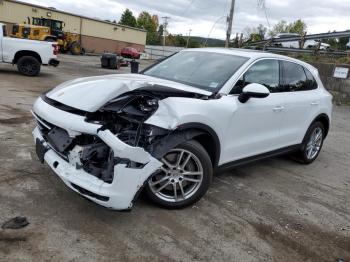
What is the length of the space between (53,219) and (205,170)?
1552mm

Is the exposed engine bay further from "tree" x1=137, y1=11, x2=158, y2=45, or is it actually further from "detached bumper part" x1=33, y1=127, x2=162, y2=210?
"tree" x1=137, y1=11, x2=158, y2=45

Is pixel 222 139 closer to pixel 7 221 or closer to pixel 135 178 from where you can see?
pixel 135 178

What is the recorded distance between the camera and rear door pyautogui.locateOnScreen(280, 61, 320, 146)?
5195 millimetres

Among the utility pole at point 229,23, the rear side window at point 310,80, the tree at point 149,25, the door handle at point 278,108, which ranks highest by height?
the tree at point 149,25

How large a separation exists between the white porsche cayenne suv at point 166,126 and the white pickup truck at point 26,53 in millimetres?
10443

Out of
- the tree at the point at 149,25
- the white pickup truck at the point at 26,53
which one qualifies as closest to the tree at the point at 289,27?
the tree at the point at 149,25

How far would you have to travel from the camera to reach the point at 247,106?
4.35m

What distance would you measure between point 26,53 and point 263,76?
11.9m

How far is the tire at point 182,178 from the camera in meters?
3.71

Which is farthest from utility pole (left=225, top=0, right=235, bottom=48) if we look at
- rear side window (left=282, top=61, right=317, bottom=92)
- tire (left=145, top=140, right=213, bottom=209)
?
tire (left=145, top=140, right=213, bottom=209)

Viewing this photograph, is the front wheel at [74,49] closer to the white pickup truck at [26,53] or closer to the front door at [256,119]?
the white pickup truck at [26,53]

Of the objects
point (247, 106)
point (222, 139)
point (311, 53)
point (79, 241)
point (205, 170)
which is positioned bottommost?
point (79, 241)

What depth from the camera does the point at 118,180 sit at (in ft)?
10.5

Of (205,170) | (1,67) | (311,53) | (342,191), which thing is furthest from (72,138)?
(311,53)
